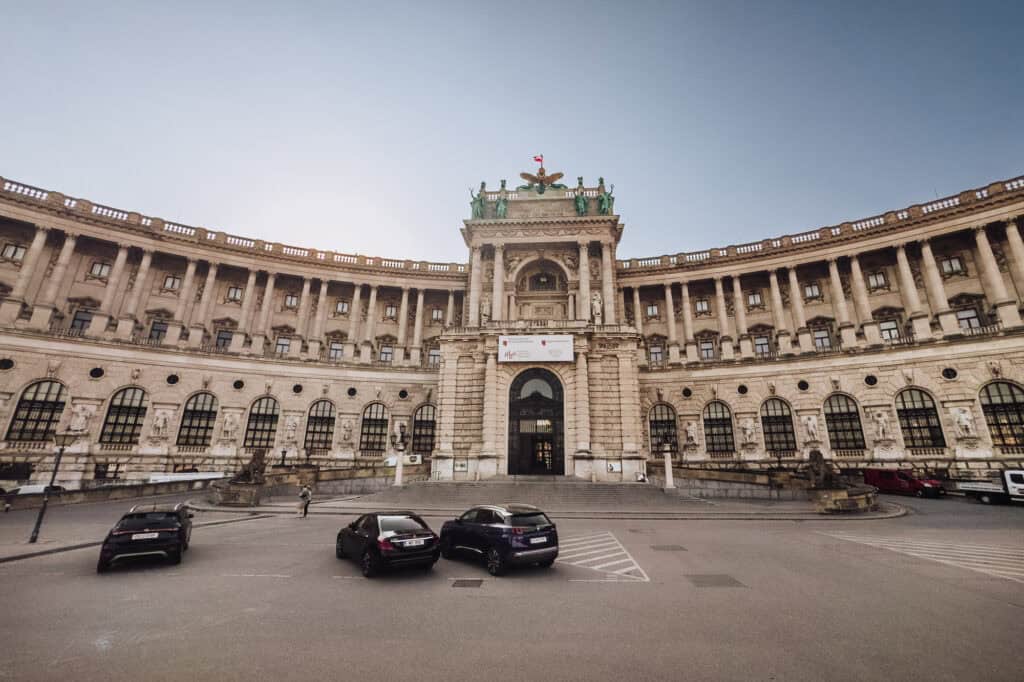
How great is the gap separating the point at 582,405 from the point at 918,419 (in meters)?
25.6

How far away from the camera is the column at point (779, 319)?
39.0 metres

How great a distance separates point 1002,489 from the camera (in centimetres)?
2331

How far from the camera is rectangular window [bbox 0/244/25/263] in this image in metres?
37.6

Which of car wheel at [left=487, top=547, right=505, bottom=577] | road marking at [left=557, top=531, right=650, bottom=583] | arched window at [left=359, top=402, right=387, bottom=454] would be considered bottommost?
road marking at [left=557, top=531, right=650, bottom=583]

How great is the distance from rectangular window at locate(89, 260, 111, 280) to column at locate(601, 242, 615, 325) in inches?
1823

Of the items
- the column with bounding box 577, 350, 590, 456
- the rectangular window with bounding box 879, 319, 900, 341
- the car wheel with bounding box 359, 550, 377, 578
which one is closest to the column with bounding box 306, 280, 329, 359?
the column with bounding box 577, 350, 590, 456

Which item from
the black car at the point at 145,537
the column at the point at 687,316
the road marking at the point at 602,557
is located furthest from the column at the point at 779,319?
the black car at the point at 145,537

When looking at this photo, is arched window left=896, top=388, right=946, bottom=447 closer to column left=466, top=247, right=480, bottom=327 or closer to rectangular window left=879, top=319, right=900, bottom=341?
rectangular window left=879, top=319, right=900, bottom=341

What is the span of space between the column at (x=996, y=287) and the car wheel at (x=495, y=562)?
42.5 m

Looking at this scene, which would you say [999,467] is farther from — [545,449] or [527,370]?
[527,370]

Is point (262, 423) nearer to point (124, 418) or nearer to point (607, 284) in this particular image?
point (124, 418)

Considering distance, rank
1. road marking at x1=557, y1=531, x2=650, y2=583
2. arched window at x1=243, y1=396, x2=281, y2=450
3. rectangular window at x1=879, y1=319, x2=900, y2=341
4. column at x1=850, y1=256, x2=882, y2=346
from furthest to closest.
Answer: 1. arched window at x1=243, y1=396, x2=281, y2=450
2. rectangular window at x1=879, y1=319, x2=900, y2=341
3. column at x1=850, y1=256, x2=882, y2=346
4. road marking at x1=557, y1=531, x2=650, y2=583

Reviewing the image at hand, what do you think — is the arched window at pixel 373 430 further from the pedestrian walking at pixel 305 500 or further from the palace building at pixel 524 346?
the pedestrian walking at pixel 305 500

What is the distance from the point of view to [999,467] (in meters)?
29.6
